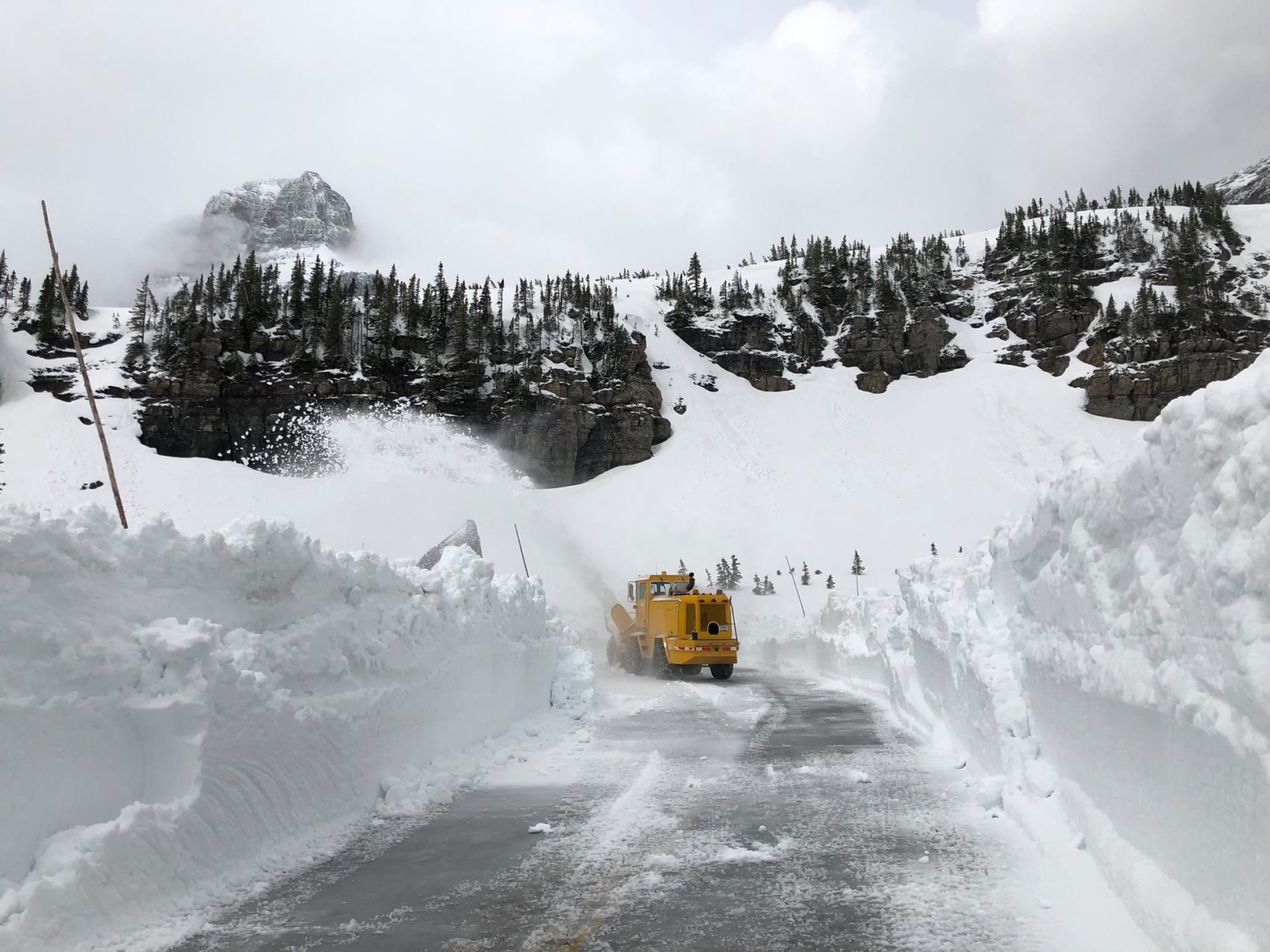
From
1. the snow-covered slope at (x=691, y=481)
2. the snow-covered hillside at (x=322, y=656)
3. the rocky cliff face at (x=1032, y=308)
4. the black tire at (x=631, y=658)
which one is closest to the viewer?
the snow-covered hillside at (x=322, y=656)

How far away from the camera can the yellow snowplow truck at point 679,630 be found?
21500 millimetres

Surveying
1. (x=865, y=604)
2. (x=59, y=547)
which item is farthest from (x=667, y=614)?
(x=59, y=547)

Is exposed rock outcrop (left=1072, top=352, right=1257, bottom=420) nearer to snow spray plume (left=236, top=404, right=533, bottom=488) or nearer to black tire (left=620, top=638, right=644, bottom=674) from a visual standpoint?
snow spray plume (left=236, top=404, right=533, bottom=488)

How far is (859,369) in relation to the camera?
80750mm

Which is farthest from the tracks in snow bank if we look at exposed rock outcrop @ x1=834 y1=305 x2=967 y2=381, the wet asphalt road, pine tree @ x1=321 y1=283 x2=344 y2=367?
exposed rock outcrop @ x1=834 y1=305 x2=967 y2=381

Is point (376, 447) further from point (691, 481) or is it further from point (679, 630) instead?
point (679, 630)

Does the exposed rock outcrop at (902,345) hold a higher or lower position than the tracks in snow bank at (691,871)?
higher

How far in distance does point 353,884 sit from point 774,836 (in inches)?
134

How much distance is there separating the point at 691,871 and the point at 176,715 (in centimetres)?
382

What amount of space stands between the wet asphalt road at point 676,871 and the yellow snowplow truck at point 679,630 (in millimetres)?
10935

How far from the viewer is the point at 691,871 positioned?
6.00 m

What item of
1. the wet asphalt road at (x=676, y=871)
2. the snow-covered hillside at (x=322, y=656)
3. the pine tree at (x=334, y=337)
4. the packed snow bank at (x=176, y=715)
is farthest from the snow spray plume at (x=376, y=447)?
the wet asphalt road at (x=676, y=871)

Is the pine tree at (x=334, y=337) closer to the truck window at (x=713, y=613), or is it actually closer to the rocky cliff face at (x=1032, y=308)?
the rocky cliff face at (x=1032, y=308)

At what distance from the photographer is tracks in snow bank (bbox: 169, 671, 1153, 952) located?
484 cm
